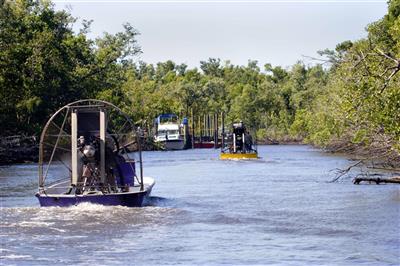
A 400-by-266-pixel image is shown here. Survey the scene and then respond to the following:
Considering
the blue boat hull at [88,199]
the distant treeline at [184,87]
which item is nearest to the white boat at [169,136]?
the distant treeline at [184,87]

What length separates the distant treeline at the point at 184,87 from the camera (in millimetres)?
29844

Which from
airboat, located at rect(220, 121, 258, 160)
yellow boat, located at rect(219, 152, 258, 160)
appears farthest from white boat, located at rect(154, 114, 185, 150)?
yellow boat, located at rect(219, 152, 258, 160)

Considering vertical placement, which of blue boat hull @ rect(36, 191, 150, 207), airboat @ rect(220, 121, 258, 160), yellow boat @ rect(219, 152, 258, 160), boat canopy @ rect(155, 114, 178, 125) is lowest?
blue boat hull @ rect(36, 191, 150, 207)

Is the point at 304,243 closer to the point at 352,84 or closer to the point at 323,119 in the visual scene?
the point at 352,84

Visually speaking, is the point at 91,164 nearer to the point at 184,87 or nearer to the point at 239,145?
the point at 239,145

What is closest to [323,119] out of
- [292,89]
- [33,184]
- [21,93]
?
[21,93]

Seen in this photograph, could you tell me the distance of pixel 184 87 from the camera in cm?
14675

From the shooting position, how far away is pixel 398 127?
29641 mm

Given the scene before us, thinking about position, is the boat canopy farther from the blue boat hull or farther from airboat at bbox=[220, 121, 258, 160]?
the blue boat hull

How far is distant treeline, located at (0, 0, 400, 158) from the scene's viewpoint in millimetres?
29844

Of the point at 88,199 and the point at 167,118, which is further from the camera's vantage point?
the point at 167,118

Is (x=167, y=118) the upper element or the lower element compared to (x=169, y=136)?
upper

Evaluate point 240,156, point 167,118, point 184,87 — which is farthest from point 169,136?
point 240,156

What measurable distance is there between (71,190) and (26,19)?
42984 mm
